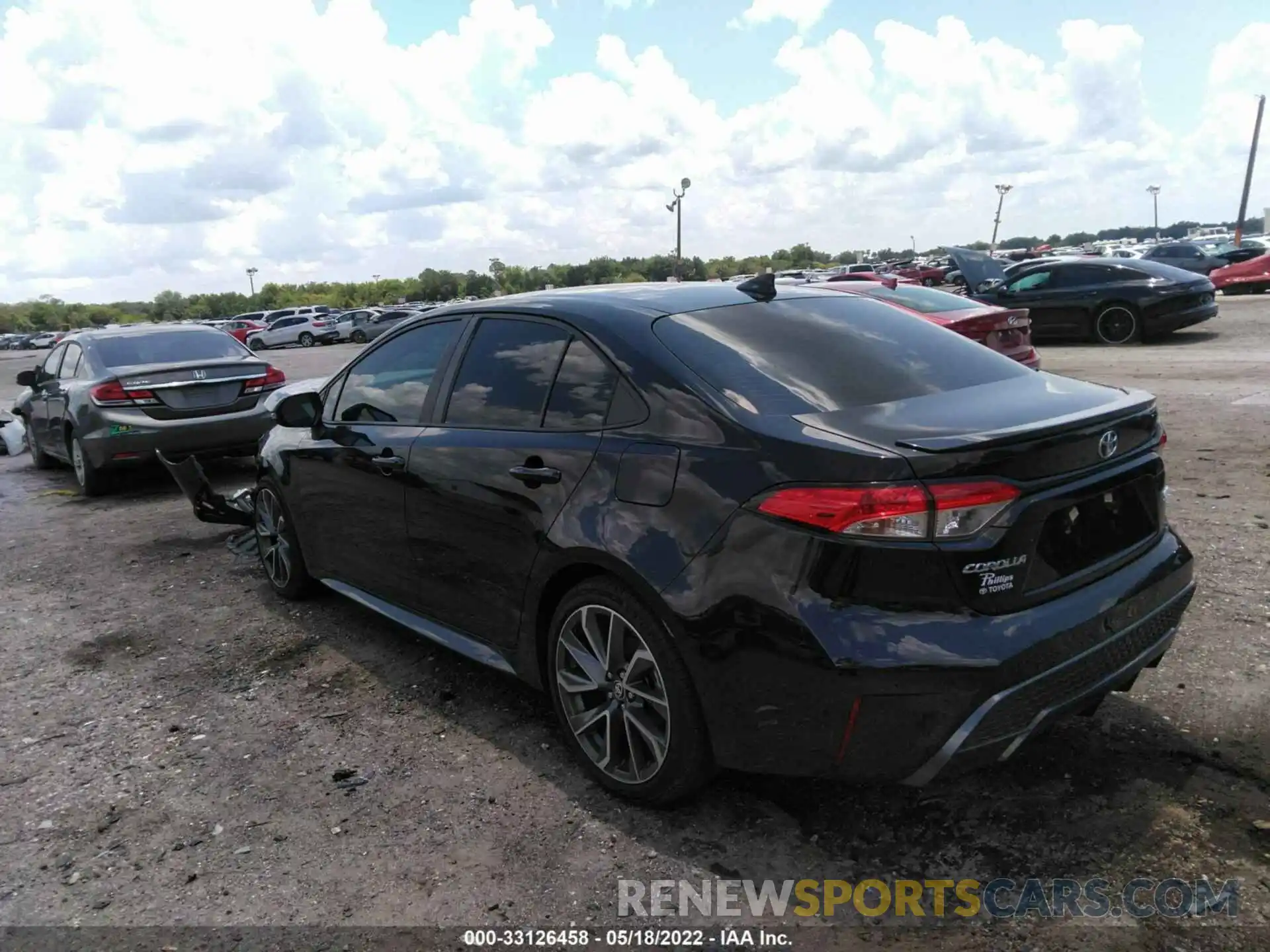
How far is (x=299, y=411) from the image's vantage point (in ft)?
15.6

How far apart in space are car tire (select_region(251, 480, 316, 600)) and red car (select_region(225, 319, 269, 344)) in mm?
43739

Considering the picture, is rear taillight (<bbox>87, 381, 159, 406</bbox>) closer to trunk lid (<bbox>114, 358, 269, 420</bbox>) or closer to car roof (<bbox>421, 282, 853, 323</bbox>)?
trunk lid (<bbox>114, 358, 269, 420</bbox>)

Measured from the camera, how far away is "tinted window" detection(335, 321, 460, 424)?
4.12m

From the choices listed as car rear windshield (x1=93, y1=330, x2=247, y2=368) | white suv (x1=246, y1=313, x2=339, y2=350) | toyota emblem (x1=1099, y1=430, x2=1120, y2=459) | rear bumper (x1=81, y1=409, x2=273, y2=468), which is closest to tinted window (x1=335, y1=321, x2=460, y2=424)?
toyota emblem (x1=1099, y1=430, x2=1120, y2=459)

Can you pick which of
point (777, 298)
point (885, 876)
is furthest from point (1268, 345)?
point (885, 876)

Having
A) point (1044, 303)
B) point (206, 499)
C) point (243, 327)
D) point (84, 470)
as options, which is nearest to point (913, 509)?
point (206, 499)

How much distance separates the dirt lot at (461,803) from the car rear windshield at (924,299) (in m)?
6.24

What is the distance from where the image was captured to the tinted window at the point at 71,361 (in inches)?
368

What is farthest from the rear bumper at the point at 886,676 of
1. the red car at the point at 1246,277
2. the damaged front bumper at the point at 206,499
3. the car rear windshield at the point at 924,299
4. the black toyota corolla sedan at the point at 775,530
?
the red car at the point at 1246,277

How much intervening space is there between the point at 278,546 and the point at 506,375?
7.76 ft

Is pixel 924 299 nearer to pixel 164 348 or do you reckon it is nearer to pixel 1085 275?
pixel 1085 275

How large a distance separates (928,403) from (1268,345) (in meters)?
14.9

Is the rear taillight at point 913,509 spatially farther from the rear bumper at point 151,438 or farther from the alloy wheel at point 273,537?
the rear bumper at point 151,438

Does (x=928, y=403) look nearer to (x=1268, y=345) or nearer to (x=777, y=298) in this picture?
(x=777, y=298)
